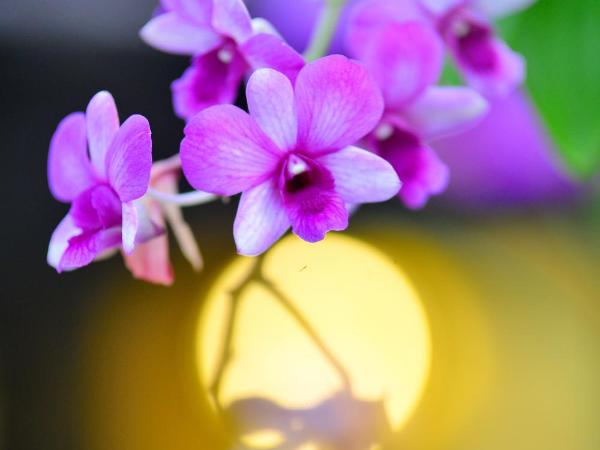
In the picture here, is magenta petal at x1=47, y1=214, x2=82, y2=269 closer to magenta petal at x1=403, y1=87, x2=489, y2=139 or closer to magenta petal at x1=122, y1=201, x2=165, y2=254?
magenta petal at x1=122, y1=201, x2=165, y2=254

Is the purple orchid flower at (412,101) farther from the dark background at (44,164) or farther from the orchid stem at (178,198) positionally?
the dark background at (44,164)

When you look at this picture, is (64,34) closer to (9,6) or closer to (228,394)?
(9,6)

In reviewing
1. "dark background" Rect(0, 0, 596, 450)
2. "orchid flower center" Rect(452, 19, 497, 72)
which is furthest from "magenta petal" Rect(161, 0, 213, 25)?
"dark background" Rect(0, 0, 596, 450)

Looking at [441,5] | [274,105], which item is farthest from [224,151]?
[441,5]

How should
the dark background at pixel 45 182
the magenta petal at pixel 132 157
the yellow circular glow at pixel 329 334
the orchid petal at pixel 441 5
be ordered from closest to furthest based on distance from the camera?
1. the magenta petal at pixel 132 157
2. the orchid petal at pixel 441 5
3. the yellow circular glow at pixel 329 334
4. the dark background at pixel 45 182

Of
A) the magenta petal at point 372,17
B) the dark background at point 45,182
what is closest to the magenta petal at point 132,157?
the magenta petal at point 372,17

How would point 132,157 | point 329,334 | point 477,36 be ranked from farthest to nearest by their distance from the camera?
point 329,334, point 477,36, point 132,157

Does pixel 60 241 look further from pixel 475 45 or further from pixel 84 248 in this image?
pixel 475 45
